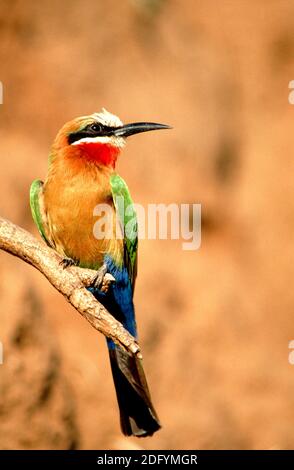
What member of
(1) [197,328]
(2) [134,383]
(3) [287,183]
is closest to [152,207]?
(1) [197,328]

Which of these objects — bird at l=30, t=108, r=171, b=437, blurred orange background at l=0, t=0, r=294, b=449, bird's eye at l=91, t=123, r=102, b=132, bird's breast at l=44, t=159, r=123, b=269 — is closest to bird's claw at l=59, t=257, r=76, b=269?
bird at l=30, t=108, r=171, b=437

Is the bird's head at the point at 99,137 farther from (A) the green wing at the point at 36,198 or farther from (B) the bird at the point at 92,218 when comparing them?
(A) the green wing at the point at 36,198

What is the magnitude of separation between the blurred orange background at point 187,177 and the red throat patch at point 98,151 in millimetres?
2204

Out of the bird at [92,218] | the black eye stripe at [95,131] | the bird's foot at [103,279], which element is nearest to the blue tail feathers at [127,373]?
the bird at [92,218]

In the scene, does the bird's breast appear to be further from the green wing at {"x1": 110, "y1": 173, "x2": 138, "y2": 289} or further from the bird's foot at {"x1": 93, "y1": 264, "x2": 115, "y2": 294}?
the bird's foot at {"x1": 93, "y1": 264, "x2": 115, "y2": 294}

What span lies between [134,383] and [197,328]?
11.5 ft

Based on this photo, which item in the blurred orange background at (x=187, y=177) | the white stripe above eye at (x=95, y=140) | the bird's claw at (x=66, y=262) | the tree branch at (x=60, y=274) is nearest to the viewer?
the tree branch at (x=60, y=274)

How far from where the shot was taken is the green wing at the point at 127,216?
2396 mm

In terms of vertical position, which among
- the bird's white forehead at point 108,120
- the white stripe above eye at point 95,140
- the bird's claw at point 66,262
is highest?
the bird's white forehead at point 108,120

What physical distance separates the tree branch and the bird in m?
0.09

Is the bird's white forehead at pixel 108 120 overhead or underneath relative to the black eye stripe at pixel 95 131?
overhead

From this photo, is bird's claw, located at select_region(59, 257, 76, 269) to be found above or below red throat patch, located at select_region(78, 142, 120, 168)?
below

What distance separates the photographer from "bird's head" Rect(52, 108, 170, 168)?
233 cm

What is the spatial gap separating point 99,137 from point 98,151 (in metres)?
0.04
